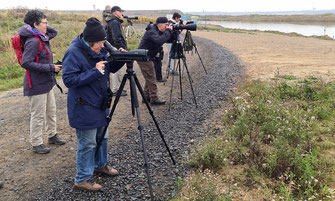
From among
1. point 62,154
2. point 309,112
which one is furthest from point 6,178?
point 309,112

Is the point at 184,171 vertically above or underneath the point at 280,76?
underneath

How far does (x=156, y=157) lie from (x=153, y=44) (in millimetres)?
2829

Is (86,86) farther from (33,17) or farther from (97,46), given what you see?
(33,17)

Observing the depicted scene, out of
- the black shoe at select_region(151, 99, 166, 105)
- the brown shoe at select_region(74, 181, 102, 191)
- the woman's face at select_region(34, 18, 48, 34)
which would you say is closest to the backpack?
the woman's face at select_region(34, 18, 48, 34)

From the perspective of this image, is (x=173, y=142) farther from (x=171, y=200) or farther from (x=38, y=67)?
(x=38, y=67)

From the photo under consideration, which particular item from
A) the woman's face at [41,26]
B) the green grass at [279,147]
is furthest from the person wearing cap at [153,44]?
the woman's face at [41,26]

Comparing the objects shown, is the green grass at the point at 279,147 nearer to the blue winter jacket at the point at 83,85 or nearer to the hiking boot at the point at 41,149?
the blue winter jacket at the point at 83,85

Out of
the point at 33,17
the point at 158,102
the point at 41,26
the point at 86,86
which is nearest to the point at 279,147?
the point at 86,86

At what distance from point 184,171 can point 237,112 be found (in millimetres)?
2018

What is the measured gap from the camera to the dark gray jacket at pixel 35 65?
11.2 ft

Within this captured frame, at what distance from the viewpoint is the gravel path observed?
2.96 metres

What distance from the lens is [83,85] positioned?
2.56 m

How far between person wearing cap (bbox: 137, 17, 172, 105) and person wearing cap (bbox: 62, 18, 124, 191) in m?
2.53

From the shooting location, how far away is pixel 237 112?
481 centimetres
